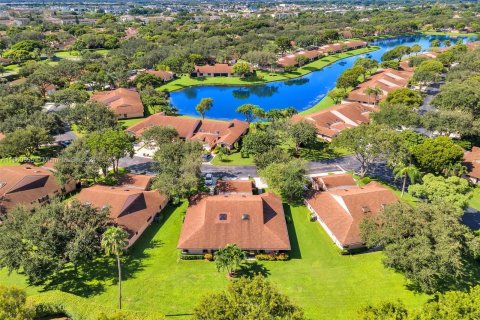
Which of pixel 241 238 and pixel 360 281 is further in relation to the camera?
pixel 241 238

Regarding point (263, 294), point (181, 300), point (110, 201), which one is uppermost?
point (263, 294)

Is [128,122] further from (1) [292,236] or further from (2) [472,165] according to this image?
(2) [472,165]

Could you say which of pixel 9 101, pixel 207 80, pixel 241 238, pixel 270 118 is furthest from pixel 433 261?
pixel 207 80

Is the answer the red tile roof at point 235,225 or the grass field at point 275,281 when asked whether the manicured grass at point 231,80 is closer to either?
the red tile roof at point 235,225

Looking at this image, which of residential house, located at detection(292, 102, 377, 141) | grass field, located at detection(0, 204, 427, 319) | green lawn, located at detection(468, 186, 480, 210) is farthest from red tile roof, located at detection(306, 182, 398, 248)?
residential house, located at detection(292, 102, 377, 141)

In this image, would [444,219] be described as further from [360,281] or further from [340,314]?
[340,314]

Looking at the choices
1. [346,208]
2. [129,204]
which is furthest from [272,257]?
[129,204]

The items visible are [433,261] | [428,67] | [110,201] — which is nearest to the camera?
[433,261]
